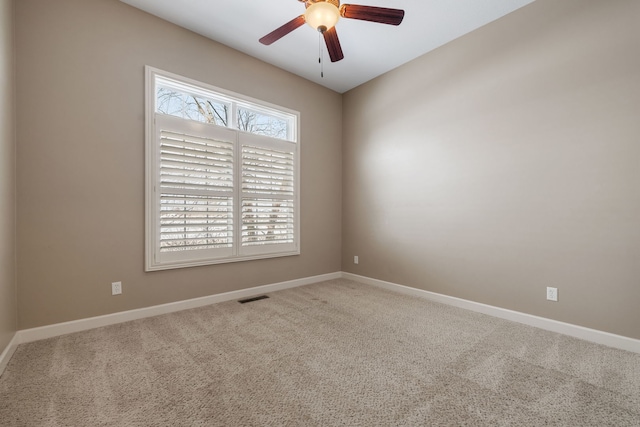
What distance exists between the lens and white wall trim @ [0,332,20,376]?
187cm

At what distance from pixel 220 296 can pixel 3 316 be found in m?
1.74

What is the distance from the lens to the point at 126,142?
2725 mm

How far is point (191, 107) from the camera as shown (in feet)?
10.5

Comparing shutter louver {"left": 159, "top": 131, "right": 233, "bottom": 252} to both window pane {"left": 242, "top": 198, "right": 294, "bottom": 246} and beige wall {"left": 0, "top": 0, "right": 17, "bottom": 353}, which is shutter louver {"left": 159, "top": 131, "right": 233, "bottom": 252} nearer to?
window pane {"left": 242, "top": 198, "right": 294, "bottom": 246}

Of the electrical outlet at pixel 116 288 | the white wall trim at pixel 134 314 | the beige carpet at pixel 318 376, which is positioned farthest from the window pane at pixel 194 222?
the beige carpet at pixel 318 376

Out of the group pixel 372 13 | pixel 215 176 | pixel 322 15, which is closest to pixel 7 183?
pixel 215 176

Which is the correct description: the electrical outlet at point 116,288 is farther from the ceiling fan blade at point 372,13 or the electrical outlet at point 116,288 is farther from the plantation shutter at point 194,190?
the ceiling fan blade at point 372,13

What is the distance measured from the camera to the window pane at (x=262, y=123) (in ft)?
11.8

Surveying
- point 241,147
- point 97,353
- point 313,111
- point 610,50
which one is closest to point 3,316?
point 97,353

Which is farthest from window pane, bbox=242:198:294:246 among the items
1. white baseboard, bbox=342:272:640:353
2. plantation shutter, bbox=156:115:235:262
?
white baseboard, bbox=342:272:640:353

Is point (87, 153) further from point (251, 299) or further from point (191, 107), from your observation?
point (251, 299)

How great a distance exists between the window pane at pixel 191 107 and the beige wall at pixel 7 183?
1074 mm

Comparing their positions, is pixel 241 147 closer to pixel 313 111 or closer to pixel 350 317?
pixel 313 111

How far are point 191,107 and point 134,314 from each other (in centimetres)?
225
